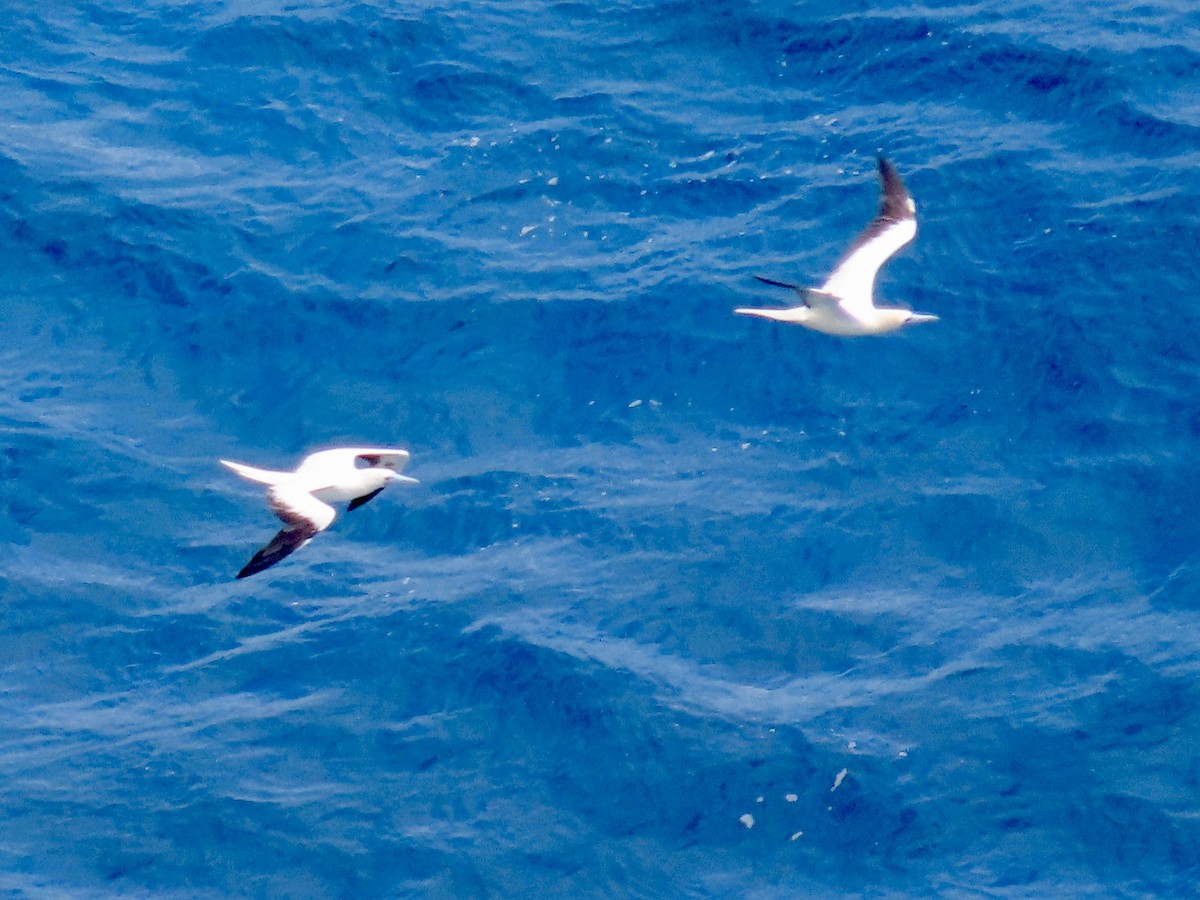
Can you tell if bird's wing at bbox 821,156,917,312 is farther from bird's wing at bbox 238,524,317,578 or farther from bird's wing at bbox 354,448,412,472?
bird's wing at bbox 238,524,317,578

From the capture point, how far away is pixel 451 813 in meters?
17.1

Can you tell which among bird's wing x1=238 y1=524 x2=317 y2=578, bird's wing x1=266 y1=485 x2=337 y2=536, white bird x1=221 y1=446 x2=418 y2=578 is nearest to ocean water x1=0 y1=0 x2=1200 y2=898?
white bird x1=221 y1=446 x2=418 y2=578

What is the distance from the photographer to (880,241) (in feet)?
58.3

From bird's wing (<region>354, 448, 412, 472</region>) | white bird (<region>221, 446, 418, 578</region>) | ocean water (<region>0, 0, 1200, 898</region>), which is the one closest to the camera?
white bird (<region>221, 446, 418, 578</region>)

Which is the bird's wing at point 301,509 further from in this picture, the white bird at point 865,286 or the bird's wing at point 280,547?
the white bird at point 865,286

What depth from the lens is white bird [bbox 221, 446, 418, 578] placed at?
14.8m

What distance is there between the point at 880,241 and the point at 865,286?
25.0 inches

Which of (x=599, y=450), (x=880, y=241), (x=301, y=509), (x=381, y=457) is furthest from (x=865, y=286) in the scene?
(x=301, y=509)

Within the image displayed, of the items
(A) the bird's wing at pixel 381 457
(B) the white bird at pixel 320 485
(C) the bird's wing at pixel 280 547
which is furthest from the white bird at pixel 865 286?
(C) the bird's wing at pixel 280 547

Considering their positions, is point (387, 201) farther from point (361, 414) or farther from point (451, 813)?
point (451, 813)

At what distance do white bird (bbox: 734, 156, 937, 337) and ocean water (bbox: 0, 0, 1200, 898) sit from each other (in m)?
2.65

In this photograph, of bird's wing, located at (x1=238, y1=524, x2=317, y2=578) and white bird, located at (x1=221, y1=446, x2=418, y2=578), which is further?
white bird, located at (x1=221, y1=446, x2=418, y2=578)

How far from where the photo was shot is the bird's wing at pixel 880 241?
57.4 ft

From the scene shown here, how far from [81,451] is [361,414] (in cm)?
299
